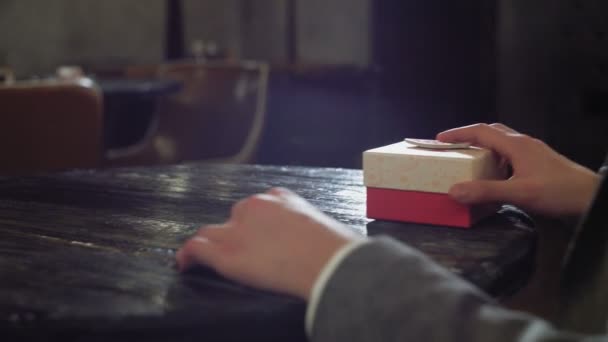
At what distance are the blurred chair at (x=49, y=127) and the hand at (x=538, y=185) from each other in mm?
1662

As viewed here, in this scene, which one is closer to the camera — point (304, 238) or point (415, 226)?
point (304, 238)

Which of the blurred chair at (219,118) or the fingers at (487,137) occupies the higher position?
the fingers at (487,137)

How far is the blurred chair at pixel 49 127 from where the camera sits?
2.36 meters

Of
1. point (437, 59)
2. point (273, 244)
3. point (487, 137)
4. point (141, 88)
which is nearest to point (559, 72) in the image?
point (437, 59)

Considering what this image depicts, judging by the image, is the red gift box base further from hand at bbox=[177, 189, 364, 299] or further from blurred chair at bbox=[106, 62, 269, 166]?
blurred chair at bbox=[106, 62, 269, 166]

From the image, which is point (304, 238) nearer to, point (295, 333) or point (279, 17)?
point (295, 333)

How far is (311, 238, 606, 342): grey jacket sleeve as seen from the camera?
0.58m

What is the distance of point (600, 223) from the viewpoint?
0.73 meters

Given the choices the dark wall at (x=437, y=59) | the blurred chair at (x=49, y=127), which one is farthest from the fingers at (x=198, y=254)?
the dark wall at (x=437, y=59)

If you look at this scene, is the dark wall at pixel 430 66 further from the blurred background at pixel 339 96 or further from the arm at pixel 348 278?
the arm at pixel 348 278

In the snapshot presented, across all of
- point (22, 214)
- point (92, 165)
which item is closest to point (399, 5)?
point (92, 165)

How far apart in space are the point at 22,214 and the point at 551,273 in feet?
4.47

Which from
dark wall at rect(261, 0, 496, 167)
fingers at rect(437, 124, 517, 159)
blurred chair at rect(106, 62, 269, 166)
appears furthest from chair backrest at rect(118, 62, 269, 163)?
fingers at rect(437, 124, 517, 159)

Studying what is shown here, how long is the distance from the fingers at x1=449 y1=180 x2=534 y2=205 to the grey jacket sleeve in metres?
0.32
